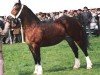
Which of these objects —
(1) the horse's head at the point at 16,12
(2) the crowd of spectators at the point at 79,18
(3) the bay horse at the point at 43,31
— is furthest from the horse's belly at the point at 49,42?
(2) the crowd of spectators at the point at 79,18

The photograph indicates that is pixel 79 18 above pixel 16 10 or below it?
below

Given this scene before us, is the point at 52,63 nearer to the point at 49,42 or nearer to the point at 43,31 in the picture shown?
the point at 49,42

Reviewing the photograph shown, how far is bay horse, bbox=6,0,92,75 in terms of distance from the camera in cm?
1279

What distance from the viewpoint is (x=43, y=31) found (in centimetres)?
1315

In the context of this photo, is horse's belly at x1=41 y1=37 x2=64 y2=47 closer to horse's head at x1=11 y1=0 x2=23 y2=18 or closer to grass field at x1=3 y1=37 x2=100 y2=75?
grass field at x1=3 y1=37 x2=100 y2=75

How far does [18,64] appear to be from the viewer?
15695 millimetres

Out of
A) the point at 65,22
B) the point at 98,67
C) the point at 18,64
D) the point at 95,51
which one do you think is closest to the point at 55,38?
the point at 65,22

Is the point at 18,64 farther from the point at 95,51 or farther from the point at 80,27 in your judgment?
the point at 95,51

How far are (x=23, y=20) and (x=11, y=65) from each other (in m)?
3.17

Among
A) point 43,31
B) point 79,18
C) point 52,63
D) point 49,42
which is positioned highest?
point 43,31

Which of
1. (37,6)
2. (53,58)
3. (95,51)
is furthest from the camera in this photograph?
(95,51)

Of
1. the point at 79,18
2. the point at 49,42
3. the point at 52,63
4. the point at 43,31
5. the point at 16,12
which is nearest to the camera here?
the point at 16,12

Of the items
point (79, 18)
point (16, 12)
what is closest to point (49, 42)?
point (16, 12)

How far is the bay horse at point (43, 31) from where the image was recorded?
12.8 meters
